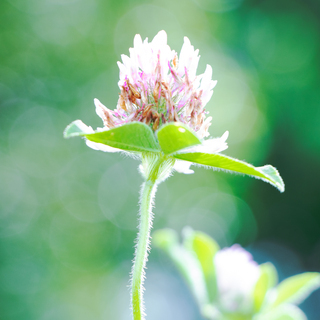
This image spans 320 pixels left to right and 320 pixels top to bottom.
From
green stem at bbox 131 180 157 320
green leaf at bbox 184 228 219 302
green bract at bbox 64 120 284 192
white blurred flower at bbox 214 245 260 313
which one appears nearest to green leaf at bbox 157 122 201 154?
green bract at bbox 64 120 284 192

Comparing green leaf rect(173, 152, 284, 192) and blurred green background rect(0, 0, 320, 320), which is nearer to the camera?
green leaf rect(173, 152, 284, 192)

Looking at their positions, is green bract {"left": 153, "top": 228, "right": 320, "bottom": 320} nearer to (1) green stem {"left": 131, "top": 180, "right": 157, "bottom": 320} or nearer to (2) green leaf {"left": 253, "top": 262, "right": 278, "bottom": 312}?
(2) green leaf {"left": 253, "top": 262, "right": 278, "bottom": 312}

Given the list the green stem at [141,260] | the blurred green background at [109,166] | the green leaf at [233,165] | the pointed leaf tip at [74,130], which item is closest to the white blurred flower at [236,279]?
the green leaf at [233,165]

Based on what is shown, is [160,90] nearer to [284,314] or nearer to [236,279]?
[284,314]

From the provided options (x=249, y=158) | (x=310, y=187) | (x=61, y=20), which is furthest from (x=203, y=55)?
(x=310, y=187)

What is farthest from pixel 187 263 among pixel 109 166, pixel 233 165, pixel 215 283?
pixel 109 166

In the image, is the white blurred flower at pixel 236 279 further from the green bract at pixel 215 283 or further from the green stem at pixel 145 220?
the green stem at pixel 145 220
